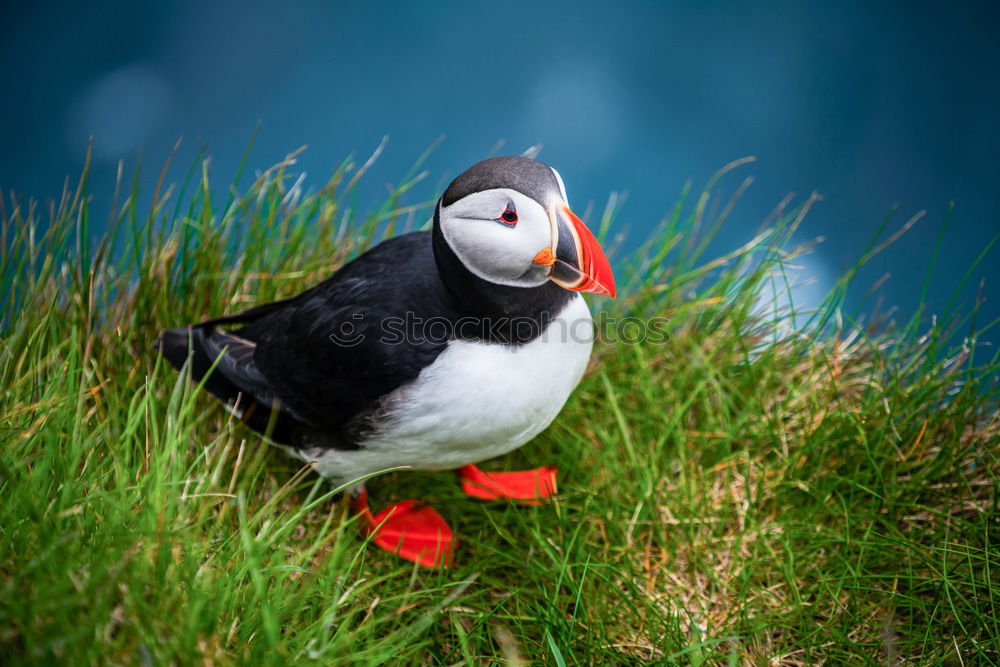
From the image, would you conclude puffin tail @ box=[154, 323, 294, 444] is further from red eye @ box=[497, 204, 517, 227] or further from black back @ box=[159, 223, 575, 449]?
red eye @ box=[497, 204, 517, 227]

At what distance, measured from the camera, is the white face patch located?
4.20 feet

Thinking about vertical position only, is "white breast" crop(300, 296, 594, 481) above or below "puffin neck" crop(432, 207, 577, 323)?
below

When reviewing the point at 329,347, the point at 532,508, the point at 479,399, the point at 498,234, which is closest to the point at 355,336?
the point at 329,347

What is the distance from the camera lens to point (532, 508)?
5.87ft

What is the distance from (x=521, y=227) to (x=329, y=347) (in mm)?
512

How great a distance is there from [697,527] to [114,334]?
1.58 metres

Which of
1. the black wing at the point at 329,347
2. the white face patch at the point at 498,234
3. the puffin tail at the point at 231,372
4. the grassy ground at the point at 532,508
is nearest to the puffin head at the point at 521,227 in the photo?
the white face patch at the point at 498,234

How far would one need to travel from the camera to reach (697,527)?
1777 mm

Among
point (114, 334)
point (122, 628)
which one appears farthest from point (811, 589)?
point (114, 334)

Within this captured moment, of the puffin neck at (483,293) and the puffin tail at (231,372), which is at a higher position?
the puffin neck at (483,293)

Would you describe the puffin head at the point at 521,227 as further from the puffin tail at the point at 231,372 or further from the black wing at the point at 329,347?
the puffin tail at the point at 231,372

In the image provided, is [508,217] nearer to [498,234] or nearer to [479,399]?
[498,234]

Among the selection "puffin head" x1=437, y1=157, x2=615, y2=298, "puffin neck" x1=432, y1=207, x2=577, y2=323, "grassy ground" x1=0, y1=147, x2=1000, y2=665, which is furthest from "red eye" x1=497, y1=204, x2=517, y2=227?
"grassy ground" x1=0, y1=147, x2=1000, y2=665

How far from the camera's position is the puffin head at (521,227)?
129 cm
